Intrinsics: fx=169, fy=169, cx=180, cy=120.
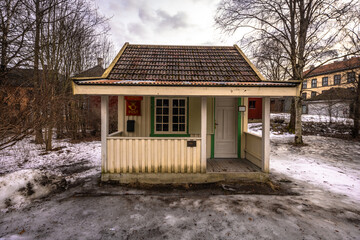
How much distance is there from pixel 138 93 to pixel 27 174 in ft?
10.6

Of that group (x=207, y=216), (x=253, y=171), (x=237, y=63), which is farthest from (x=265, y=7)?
(x=207, y=216)

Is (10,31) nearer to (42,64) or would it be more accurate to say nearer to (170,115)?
(42,64)

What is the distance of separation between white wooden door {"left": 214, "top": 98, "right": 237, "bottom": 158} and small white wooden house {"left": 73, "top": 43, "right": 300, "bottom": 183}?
0.03 m

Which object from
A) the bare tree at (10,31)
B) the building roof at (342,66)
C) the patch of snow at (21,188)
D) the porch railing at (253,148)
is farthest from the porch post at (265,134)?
the bare tree at (10,31)

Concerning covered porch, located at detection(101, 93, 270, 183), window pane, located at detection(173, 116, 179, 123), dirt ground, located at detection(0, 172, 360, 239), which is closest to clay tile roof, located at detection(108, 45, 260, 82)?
covered porch, located at detection(101, 93, 270, 183)

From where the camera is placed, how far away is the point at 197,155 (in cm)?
431

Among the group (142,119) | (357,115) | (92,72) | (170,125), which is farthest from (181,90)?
(357,115)

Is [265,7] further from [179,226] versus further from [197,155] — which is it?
[179,226]

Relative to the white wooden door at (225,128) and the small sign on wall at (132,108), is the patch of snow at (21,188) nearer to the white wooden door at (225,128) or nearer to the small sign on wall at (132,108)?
the small sign on wall at (132,108)

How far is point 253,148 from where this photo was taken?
16.6 ft

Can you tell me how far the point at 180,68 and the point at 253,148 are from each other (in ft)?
10.7

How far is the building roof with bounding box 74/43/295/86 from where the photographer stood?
156 inches

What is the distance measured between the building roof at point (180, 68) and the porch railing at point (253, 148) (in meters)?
1.69

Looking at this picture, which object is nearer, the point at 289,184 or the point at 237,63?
the point at 289,184
